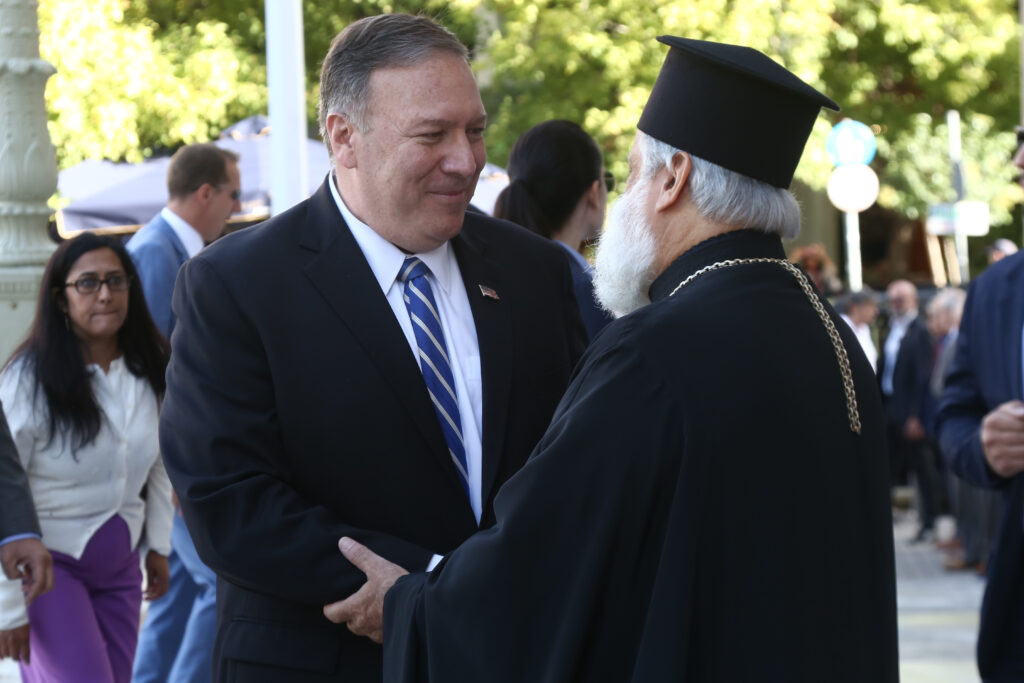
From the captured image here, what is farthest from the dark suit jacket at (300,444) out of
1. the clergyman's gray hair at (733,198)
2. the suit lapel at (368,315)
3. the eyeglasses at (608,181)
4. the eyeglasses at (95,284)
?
the eyeglasses at (608,181)

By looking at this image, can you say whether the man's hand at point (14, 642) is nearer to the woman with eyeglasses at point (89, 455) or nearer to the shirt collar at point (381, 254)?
the woman with eyeglasses at point (89, 455)

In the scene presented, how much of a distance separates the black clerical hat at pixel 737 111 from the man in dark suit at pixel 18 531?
7.35ft

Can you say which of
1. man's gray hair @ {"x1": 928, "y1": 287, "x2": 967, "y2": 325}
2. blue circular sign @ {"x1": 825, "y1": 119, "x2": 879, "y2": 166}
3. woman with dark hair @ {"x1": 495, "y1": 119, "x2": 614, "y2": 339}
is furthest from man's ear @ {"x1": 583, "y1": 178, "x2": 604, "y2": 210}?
blue circular sign @ {"x1": 825, "y1": 119, "x2": 879, "y2": 166}

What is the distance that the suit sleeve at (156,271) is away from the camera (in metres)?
6.58

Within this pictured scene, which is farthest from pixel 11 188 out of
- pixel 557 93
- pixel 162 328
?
pixel 557 93

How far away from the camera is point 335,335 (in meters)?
2.97

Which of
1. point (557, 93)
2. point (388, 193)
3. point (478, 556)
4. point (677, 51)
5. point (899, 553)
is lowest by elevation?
point (899, 553)

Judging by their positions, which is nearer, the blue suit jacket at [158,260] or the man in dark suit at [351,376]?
the man in dark suit at [351,376]

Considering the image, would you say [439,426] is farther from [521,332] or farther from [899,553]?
[899,553]

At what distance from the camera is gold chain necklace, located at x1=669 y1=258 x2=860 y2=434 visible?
2.61m

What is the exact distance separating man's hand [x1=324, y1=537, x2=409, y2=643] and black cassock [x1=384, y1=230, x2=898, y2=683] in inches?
8.3

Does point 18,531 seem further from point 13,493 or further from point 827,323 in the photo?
point 827,323

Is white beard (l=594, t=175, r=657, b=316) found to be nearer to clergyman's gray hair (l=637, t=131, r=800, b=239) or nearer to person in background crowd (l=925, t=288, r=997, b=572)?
clergyman's gray hair (l=637, t=131, r=800, b=239)

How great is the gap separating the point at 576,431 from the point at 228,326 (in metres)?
0.82
